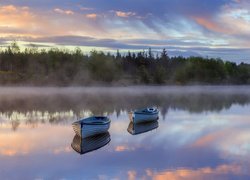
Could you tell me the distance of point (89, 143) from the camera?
23312mm

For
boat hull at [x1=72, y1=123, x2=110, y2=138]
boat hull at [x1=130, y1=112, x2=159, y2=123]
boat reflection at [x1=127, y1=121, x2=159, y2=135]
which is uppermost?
boat hull at [x1=72, y1=123, x2=110, y2=138]

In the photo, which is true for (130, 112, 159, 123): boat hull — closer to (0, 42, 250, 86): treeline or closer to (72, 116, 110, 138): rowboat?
(72, 116, 110, 138): rowboat

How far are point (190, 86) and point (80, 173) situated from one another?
10072cm

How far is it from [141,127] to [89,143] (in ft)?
29.2

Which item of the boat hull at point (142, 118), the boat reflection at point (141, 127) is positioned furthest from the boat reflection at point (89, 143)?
the boat hull at point (142, 118)

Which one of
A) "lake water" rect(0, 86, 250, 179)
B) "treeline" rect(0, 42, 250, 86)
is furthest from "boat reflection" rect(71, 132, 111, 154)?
"treeline" rect(0, 42, 250, 86)

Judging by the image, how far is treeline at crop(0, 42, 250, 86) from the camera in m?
103

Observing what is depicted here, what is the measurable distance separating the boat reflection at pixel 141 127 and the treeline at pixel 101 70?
229 feet

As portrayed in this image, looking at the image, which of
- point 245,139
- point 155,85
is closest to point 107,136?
point 245,139

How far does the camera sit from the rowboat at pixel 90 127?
77.7ft

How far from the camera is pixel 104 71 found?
103 metres

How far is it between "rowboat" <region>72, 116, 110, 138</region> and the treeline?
76.3 meters

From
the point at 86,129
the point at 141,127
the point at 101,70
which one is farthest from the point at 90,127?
the point at 101,70

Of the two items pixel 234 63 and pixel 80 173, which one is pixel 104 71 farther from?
pixel 80 173
